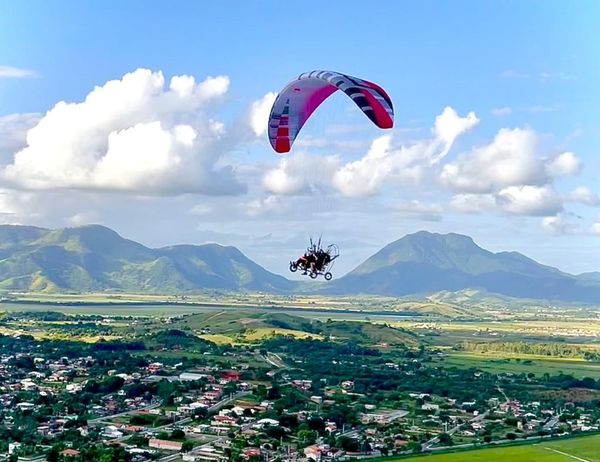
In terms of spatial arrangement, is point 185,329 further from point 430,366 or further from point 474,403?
point 474,403

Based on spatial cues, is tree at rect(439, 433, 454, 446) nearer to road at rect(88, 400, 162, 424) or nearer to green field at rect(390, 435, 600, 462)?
green field at rect(390, 435, 600, 462)

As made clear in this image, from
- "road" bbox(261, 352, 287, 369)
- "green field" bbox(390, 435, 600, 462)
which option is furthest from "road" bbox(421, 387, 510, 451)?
"road" bbox(261, 352, 287, 369)

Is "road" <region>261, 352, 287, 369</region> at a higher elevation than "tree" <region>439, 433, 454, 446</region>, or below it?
higher

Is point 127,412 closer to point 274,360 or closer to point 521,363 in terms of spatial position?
point 274,360

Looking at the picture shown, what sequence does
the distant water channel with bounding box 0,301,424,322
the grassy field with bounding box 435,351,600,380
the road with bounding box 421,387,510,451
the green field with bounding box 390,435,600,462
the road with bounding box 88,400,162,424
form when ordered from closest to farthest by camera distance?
1. the green field with bounding box 390,435,600,462
2. the road with bounding box 421,387,510,451
3. the road with bounding box 88,400,162,424
4. the grassy field with bounding box 435,351,600,380
5. the distant water channel with bounding box 0,301,424,322

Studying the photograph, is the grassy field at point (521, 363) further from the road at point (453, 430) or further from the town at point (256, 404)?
the road at point (453, 430)

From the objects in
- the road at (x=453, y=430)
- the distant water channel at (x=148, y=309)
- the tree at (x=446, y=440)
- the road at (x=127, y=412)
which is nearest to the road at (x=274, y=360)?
the road at (x=453, y=430)
